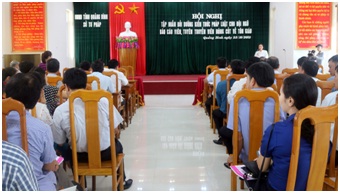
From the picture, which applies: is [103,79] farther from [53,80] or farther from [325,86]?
[325,86]

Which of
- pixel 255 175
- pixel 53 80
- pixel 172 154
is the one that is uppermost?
pixel 53 80

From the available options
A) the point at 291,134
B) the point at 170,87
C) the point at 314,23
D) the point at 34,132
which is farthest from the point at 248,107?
the point at 314,23

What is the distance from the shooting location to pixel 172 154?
446 centimetres

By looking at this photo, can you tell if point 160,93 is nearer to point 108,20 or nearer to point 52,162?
point 108,20

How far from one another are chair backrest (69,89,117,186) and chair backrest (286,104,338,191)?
4.23 ft

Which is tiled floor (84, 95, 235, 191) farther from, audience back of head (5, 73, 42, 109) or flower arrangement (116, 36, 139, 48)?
flower arrangement (116, 36, 139, 48)

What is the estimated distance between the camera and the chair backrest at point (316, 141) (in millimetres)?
1788

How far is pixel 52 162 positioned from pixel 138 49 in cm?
1037

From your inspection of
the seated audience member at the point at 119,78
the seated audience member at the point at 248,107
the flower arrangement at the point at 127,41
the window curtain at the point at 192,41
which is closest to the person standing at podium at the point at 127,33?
the flower arrangement at the point at 127,41

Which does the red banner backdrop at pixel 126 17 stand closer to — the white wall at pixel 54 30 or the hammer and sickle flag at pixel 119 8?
the hammer and sickle flag at pixel 119 8

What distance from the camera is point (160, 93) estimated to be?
1018cm

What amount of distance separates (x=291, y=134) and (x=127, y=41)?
31.8 feet

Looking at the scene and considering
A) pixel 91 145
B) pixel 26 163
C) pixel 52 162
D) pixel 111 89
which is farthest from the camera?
pixel 111 89

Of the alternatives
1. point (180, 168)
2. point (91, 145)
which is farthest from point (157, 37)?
point (91, 145)
